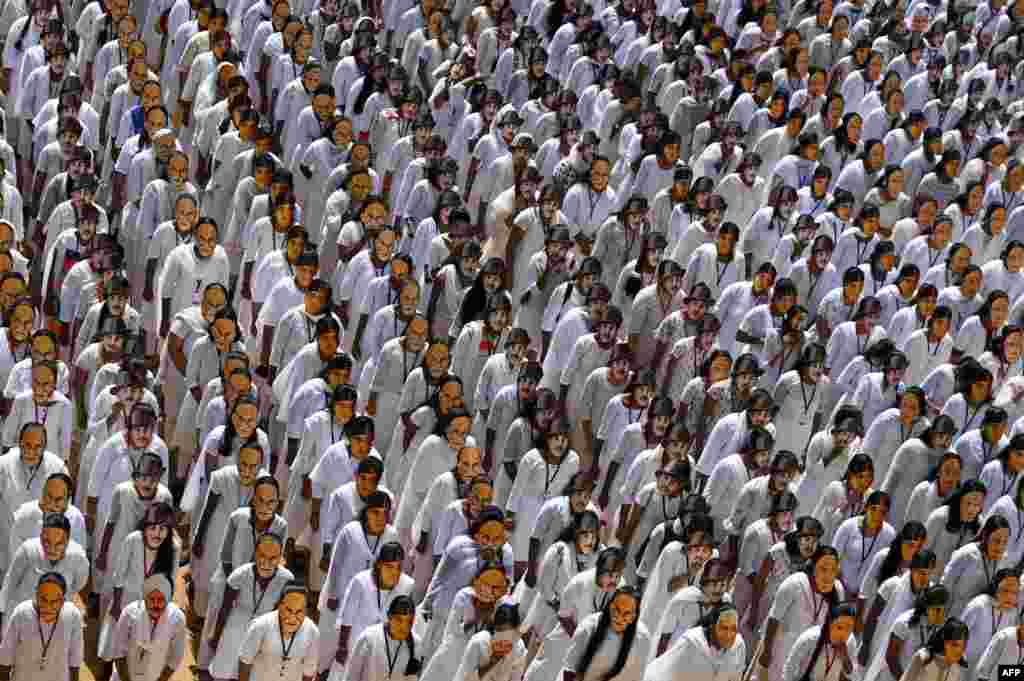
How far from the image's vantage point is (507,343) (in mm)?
15008

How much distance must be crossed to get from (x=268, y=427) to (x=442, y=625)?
249 centimetres

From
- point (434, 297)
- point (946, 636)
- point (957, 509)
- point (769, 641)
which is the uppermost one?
point (434, 297)

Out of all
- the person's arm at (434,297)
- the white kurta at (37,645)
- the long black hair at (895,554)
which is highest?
the person's arm at (434,297)

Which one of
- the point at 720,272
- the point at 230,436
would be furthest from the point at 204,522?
the point at 720,272

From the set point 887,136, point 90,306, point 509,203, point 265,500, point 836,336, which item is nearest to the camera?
point 265,500

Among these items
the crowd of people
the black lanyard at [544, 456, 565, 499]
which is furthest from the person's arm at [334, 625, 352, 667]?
the black lanyard at [544, 456, 565, 499]

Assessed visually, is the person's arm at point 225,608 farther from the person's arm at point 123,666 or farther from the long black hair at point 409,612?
the long black hair at point 409,612

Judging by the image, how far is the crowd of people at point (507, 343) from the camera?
12875 millimetres

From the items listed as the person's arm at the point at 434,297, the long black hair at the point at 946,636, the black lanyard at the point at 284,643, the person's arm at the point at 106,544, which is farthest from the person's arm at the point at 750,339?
the person's arm at the point at 106,544

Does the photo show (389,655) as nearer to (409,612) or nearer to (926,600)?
(409,612)

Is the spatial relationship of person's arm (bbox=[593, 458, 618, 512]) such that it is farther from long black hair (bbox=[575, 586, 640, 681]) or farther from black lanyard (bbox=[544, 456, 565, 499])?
long black hair (bbox=[575, 586, 640, 681])

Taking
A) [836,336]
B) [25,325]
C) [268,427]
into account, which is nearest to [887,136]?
[836,336]

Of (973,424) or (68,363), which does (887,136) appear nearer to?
(973,424)

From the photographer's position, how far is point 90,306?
15016mm
